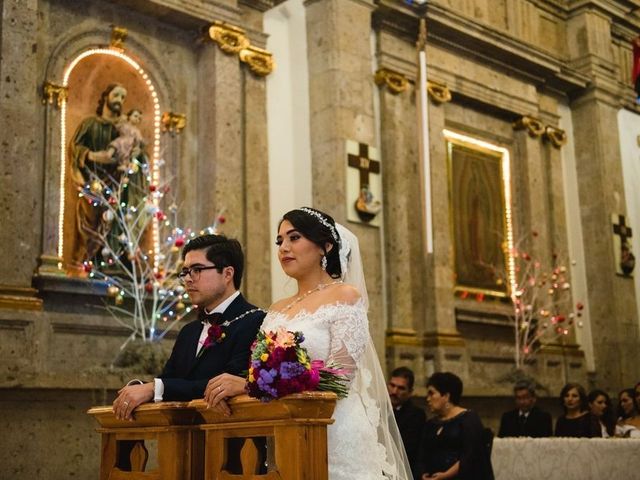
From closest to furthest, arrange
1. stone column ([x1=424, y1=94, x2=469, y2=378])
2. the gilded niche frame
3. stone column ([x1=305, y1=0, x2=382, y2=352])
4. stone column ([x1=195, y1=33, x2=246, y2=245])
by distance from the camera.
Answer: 1. stone column ([x1=195, y1=33, x2=246, y2=245])
2. stone column ([x1=305, y1=0, x2=382, y2=352])
3. stone column ([x1=424, y1=94, x2=469, y2=378])
4. the gilded niche frame

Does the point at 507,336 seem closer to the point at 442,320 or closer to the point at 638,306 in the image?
the point at 442,320

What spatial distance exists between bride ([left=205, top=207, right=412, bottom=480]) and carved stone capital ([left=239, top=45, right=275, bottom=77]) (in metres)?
5.69

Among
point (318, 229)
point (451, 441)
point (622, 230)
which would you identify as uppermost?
point (622, 230)

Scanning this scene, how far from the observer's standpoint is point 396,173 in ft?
35.1

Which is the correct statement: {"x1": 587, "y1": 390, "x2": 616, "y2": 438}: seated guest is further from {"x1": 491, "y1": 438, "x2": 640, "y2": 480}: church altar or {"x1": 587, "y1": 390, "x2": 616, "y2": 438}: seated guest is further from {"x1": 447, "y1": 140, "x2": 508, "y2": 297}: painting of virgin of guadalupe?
{"x1": 447, "y1": 140, "x2": 508, "y2": 297}: painting of virgin of guadalupe

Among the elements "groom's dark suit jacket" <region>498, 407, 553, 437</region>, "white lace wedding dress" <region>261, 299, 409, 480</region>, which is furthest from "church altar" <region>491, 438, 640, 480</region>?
"white lace wedding dress" <region>261, 299, 409, 480</region>

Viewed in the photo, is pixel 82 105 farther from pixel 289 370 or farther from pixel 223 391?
pixel 289 370

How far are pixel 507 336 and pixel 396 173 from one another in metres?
2.97

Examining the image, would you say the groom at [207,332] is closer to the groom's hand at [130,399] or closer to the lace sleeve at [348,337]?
the groom's hand at [130,399]

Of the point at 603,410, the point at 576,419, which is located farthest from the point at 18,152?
the point at 603,410

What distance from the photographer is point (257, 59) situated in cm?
962

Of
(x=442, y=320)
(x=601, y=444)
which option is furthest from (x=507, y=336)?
(x=601, y=444)

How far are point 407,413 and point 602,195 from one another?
7392mm

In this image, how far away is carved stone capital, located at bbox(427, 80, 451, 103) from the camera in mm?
11312
